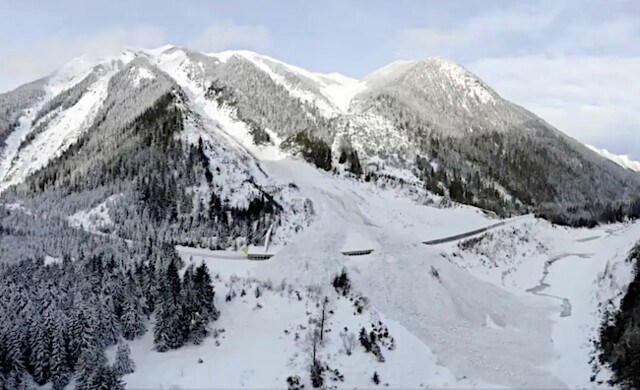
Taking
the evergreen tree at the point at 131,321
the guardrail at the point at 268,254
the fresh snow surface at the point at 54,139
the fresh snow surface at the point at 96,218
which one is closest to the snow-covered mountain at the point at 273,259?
the evergreen tree at the point at 131,321

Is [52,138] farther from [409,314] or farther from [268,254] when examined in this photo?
[409,314]

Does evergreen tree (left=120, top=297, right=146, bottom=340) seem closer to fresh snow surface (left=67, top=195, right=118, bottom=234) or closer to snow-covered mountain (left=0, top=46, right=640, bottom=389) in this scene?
snow-covered mountain (left=0, top=46, right=640, bottom=389)

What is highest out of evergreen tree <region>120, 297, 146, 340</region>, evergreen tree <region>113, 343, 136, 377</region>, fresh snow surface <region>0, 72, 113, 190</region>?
fresh snow surface <region>0, 72, 113, 190</region>

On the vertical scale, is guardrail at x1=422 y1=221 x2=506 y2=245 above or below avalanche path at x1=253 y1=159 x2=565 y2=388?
above

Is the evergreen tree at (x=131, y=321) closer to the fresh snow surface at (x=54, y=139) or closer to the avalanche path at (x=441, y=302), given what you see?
the avalanche path at (x=441, y=302)

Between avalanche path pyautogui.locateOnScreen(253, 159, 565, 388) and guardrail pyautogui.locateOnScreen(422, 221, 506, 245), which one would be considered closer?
avalanche path pyautogui.locateOnScreen(253, 159, 565, 388)

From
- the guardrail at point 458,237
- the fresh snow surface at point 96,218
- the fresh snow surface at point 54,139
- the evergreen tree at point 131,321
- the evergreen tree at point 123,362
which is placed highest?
the fresh snow surface at point 54,139

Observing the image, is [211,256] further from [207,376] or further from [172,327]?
[207,376]

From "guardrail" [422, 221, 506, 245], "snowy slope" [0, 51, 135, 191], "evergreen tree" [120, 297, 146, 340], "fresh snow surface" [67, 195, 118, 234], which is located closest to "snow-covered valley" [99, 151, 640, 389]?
"evergreen tree" [120, 297, 146, 340]

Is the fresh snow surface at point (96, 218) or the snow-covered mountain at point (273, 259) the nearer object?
the snow-covered mountain at point (273, 259)

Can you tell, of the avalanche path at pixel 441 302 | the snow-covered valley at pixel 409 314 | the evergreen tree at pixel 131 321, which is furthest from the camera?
the evergreen tree at pixel 131 321

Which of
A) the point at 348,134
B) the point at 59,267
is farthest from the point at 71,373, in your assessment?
the point at 348,134
